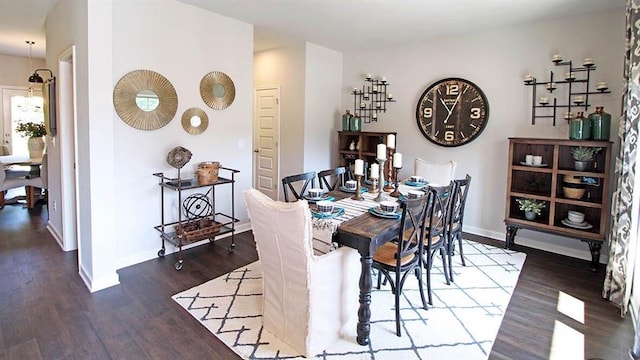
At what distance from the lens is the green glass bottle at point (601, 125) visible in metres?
3.58

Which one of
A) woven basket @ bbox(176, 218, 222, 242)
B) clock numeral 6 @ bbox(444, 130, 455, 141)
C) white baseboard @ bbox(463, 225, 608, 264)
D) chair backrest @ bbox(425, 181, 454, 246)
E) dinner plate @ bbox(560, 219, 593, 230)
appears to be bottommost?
white baseboard @ bbox(463, 225, 608, 264)

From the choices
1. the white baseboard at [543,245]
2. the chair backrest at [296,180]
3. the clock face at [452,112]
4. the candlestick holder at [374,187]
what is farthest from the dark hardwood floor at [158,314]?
the clock face at [452,112]

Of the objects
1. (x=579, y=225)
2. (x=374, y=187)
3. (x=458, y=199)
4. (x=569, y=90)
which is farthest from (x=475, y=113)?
(x=374, y=187)

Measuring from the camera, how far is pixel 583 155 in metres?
3.79

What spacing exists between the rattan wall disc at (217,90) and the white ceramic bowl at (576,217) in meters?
4.10

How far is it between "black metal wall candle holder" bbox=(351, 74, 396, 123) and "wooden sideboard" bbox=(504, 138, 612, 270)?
2.09 m

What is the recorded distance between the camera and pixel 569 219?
392 centimetres

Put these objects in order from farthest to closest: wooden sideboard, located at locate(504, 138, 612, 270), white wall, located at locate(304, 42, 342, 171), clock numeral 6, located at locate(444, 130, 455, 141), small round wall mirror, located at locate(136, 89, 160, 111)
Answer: white wall, located at locate(304, 42, 342, 171)
clock numeral 6, located at locate(444, 130, 455, 141)
wooden sideboard, located at locate(504, 138, 612, 270)
small round wall mirror, located at locate(136, 89, 160, 111)

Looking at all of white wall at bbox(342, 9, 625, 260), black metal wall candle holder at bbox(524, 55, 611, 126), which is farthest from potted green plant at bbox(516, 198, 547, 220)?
black metal wall candle holder at bbox(524, 55, 611, 126)

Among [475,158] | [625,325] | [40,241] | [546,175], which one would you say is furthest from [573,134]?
[40,241]

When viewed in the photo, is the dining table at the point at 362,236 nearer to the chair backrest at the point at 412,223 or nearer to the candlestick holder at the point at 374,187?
the chair backrest at the point at 412,223

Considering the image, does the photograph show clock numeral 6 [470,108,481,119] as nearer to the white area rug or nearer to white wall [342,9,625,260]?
white wall [342,9,625,260]

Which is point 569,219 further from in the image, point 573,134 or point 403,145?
point 403,145

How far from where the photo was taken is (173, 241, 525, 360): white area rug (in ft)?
7.57
